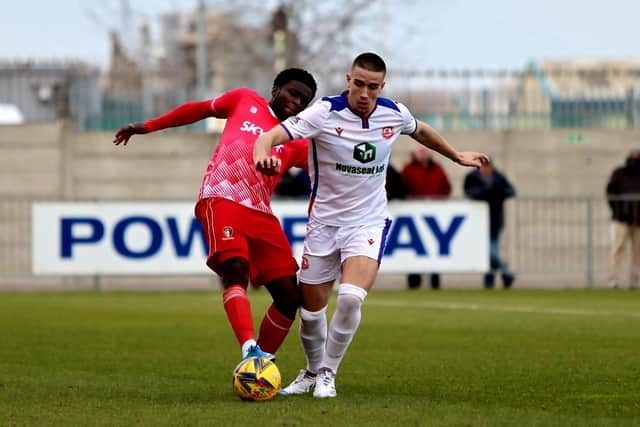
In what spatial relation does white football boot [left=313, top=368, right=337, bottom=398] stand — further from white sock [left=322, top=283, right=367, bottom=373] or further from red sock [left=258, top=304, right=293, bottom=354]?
red sock [left=258, top=304, right=293, bottom=354]

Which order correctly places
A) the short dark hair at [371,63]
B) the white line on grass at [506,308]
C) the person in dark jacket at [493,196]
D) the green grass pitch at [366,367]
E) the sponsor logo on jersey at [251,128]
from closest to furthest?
the green grass pitch at [366,367], the short dark hair at [371,63], the sponsor logo on jersey at [251,128], the white line on grass at [506,308], the person in dark jacket at [493,196]

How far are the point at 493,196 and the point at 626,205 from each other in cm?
227

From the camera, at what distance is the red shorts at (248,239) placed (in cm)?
893

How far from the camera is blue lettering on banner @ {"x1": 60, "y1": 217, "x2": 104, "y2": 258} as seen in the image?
21344 mm

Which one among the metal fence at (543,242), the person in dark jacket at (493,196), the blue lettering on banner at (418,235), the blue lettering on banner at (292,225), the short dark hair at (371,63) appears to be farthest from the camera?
the metal fence at (543,242)

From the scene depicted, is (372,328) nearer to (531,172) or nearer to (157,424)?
(157,424)

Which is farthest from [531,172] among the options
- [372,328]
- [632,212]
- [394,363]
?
[394,363]

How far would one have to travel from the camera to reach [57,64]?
2897cm

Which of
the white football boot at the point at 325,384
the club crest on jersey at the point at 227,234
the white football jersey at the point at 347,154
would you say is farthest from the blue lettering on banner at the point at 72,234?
the white football boot at the point at 325,384

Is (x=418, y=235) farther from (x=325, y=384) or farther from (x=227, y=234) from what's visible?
(x=325, y=384)

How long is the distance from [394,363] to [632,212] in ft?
41.3

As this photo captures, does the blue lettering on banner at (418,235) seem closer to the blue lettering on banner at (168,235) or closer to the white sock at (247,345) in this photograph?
the blue lettering on banner at (168,235)

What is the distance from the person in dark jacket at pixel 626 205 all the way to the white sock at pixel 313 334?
1407 centimetres

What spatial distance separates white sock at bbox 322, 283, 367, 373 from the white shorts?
0.21 m
